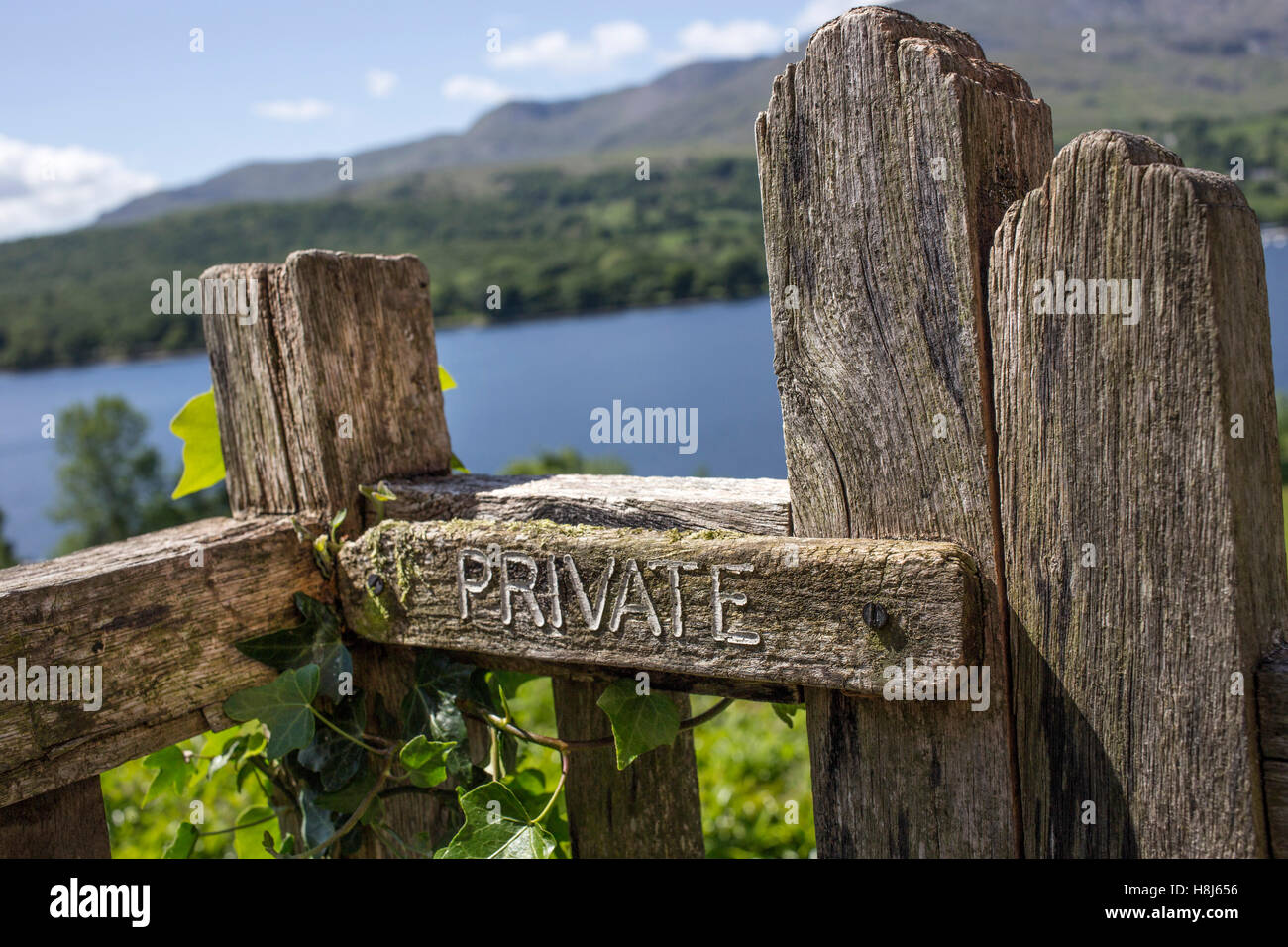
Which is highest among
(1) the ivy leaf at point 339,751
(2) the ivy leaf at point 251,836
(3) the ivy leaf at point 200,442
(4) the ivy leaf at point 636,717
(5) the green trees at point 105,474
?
(3) the ivy leaf at point 200,442

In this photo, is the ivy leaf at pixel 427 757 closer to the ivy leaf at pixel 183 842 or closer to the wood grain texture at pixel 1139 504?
the ivy leaf at pixel 183 842

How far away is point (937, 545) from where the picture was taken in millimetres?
1058

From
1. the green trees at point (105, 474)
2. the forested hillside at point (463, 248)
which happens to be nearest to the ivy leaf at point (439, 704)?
the forested hillside at point (463, 248)

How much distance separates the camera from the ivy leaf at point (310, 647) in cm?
152

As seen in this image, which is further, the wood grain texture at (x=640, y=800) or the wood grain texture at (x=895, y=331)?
the wood grain texture at (x=640, y=800)

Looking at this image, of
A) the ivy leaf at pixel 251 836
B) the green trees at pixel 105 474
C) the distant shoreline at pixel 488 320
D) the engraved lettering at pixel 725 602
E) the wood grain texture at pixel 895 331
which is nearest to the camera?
the wood grain texture at pixel 895 331

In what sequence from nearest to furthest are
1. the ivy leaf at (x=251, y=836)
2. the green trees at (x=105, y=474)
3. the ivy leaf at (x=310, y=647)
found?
the ivy leaf at (x=310, y=647) → the ivy leaf at (x=251, y=836) → the green trees at (x=105, y=474)

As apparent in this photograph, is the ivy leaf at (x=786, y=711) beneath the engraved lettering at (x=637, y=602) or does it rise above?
beneath

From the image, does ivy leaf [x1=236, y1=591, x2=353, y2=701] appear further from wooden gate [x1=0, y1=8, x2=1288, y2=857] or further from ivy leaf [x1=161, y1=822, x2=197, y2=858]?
ivy leaf [x1=161, y1=822, x2=197, y2=858]

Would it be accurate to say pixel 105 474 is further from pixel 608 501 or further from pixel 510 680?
pixel 608 501

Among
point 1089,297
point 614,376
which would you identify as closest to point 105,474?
point 614,376

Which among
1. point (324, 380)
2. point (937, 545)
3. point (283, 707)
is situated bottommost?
point (283, 707)

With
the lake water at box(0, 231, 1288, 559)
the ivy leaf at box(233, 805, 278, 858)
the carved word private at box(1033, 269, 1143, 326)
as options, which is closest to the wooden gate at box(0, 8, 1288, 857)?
the carved word private at box(1033, 269, 1143, 326)

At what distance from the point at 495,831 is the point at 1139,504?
912mm
